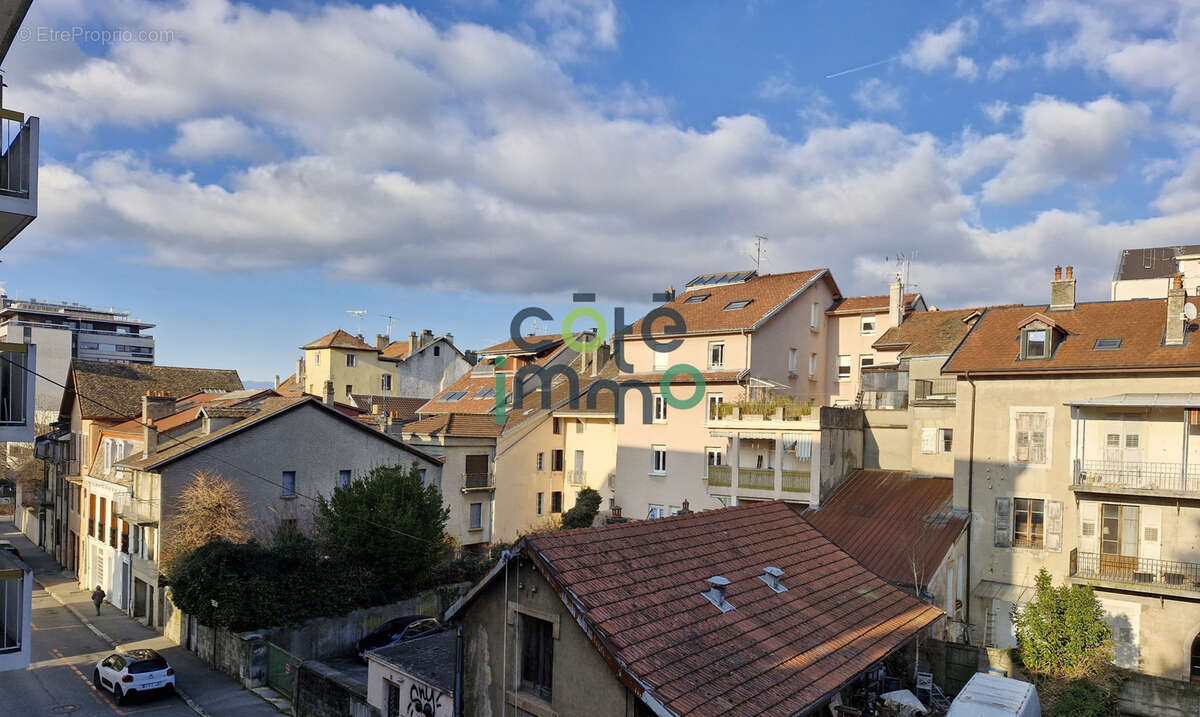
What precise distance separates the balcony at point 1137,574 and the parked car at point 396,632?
70.2ft

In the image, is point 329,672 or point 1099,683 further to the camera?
point 329,672

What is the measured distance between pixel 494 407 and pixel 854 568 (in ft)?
100

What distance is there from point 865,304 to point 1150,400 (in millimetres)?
20274

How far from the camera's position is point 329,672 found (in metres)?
20.8

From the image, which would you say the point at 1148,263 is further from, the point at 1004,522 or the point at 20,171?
the point at 20,171

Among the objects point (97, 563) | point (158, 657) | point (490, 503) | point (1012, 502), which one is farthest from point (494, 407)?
point (1012, 502)

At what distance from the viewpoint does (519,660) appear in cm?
1347

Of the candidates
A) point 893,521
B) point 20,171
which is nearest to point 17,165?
point 20,171

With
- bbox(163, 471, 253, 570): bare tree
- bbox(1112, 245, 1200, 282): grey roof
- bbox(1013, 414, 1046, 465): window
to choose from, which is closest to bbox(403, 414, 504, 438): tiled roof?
bbox(163, 471, 253, 570): bare tree

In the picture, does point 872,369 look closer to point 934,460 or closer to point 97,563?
point 934,460

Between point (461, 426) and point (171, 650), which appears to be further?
point (461, 426)

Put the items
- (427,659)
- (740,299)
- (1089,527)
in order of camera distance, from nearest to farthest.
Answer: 1. (427,659)
2. (1089,527)
3. (740,299)

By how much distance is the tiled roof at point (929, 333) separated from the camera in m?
32.7

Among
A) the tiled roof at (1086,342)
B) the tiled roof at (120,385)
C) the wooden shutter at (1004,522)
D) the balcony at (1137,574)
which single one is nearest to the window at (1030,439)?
the wooden shutter at (1004,522)
